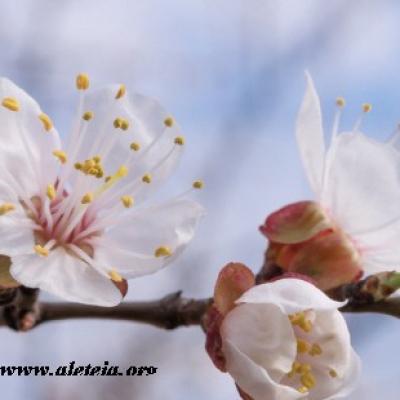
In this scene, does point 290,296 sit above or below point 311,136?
below

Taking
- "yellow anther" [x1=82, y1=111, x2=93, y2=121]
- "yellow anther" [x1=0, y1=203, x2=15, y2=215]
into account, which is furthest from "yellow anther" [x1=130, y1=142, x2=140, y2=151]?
"yellow anther" [x1=0, y1=203, x2=15, y2=215]

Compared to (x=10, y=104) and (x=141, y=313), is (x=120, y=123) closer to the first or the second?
(x=10, y=104)

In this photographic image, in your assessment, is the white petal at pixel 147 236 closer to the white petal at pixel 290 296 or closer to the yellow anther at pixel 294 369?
the white petal at pixel 290 296

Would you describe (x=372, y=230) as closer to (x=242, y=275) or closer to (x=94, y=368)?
(x=242, y=275)

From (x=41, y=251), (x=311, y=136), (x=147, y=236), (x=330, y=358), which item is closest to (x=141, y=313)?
(x=147, y=236)

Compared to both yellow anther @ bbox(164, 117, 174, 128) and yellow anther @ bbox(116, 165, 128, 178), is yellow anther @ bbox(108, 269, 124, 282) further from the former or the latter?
yellow anther @ bbox(164, 117, 174, 128)
